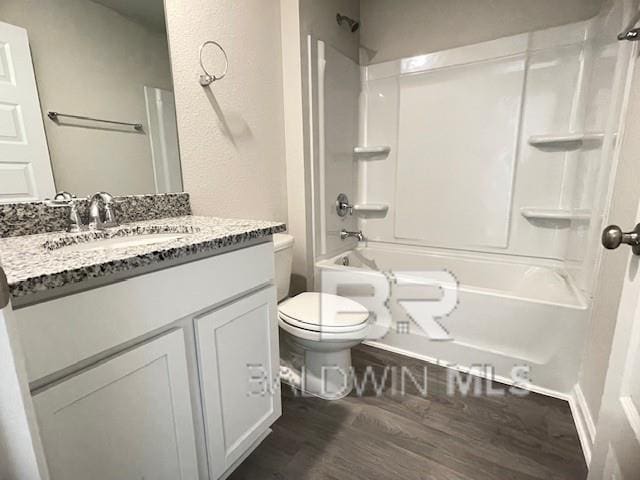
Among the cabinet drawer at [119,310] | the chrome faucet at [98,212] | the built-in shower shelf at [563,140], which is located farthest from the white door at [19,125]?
the built-in shower shelf at [563,140]

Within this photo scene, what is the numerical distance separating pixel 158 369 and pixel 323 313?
0.82 m

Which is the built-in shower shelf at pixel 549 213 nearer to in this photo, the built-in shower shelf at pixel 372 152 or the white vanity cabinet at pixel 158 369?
the built-in shower shelf at pixel 372 152

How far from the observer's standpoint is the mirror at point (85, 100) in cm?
96

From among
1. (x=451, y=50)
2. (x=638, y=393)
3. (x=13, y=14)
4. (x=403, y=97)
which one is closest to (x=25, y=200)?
(x=13, y=14)

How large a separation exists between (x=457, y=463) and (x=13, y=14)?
213cm

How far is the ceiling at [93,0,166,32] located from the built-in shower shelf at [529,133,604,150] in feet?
6.75

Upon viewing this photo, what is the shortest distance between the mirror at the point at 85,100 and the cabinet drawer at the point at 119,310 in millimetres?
602

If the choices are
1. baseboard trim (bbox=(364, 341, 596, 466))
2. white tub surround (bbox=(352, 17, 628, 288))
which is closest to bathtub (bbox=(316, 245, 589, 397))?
baseboard trim (bbox=(364, 341, 596, 466))

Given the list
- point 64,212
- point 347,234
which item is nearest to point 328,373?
point 347,234

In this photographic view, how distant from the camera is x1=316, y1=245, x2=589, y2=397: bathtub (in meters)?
1.55

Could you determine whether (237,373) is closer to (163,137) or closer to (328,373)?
(328,373)

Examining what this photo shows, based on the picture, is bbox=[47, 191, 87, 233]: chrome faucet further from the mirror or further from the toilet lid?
the toilet lid

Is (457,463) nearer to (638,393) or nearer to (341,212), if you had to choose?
(638,393)

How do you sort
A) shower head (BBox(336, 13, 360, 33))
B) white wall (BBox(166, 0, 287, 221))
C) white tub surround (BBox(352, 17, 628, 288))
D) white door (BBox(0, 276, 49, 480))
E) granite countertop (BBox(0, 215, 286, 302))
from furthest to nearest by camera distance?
shower head (BBox(336, 13, 360, 33))
white tub surround (BBox(352, 17, 628, 288))
white wall (BBox(166, 0, 287, 221))
granite countertop (BBox(0, 215, 286, 302))
white door (BBox(0, 276, 49, 480))
